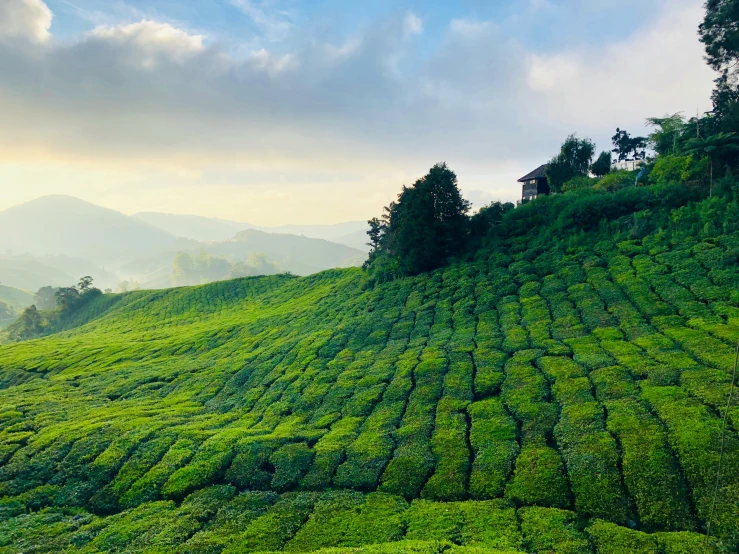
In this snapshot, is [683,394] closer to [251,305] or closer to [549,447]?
[549,447]

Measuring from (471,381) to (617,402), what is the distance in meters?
6.67

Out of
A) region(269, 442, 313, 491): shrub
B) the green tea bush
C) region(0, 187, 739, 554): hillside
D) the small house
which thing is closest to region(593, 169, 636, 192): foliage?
region(0, 187, 739, 554): hillside

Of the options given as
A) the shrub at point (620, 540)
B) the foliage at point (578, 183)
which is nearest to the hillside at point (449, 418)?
the shrub at point (620, 540)

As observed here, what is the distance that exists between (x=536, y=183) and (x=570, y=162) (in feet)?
15.6

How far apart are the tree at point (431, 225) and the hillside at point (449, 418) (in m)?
2.42

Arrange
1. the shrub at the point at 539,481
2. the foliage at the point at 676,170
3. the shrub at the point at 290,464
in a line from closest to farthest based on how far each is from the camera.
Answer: the shrub at the point at 539,481
the shrub at the point at 290,464
the foliage at the point at 676,170

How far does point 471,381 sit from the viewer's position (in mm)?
21969

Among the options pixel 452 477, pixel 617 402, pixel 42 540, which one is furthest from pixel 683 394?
pixel 42 540

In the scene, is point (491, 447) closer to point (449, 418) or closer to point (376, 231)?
point (449, 418)

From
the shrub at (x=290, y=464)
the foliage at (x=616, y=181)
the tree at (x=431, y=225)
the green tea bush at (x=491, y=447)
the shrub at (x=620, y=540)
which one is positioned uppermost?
the foliage at (x=616, y=181)

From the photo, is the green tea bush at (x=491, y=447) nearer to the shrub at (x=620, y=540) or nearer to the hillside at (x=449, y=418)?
the hillside at (x=449, y=418)

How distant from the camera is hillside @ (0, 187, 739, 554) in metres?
13.4

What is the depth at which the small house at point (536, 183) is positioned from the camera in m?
53.4

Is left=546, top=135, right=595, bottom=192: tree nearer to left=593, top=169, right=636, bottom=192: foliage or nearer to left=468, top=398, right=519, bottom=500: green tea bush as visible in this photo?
left=593, top=169, right=636, bottom=192: foliage
